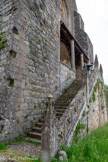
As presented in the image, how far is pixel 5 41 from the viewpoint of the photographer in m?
4.15

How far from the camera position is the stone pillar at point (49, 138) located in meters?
2.56

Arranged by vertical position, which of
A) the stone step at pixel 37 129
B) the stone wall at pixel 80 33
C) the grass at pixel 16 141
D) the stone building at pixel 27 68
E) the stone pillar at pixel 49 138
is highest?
the stone wall at pixel 80 33

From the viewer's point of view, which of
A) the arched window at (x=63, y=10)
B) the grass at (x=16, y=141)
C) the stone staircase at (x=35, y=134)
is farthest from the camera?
the arched window at (x=63, y=10)

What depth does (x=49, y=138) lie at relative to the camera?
2.65 meters

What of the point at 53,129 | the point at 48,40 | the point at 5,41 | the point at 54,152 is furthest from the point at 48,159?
the point at 48,40

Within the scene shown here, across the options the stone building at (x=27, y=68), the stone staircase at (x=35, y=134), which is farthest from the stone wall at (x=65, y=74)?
the stone staircase at (x=35, y=134)

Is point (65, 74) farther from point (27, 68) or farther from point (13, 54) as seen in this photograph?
point (13, 54)

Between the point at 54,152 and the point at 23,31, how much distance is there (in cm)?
400

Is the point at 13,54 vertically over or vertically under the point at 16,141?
over

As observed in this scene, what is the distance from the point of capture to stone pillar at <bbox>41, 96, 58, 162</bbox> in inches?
101

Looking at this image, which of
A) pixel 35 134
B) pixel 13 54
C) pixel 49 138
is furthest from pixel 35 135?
pixel 13 54

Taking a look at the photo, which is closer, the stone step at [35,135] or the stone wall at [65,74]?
the stone step at [35,135]

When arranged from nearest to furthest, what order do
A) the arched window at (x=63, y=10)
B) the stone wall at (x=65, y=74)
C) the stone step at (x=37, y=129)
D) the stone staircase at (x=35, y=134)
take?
the stone staircase at (x=35, y=134)
the stone step at (x=37, y=129)
the stone wall at (x=65, y=74)
the arched window at (x=63, y=10)

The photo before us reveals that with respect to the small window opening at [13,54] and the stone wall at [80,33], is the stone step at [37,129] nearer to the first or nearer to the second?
the small window opening at [13,54]
